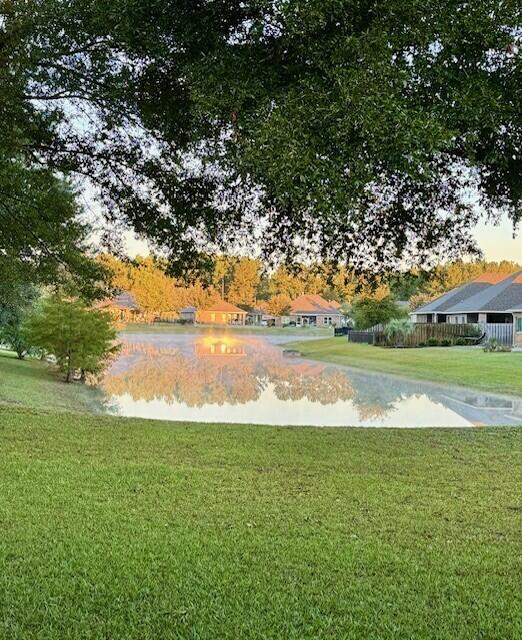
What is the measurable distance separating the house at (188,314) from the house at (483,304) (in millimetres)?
44378

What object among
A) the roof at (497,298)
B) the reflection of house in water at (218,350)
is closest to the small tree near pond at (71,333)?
the reflection of house in water at (218,350)

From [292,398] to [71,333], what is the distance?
8.99 metres

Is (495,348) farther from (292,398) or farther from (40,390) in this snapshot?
(40,390)

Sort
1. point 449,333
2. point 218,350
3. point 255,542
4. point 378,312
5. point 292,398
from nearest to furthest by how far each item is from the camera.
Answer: point 255,542 → point 292,398 → point 449,333 → point 218,350 → point 378,312

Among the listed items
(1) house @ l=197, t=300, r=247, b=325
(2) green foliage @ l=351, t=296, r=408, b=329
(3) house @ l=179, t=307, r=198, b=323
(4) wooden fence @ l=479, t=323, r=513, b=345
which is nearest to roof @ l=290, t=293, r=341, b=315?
(1) house @ l=197, t=300, r=247, b=325

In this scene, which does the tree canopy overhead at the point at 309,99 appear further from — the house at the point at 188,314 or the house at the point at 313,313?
the house at the point at 188,314

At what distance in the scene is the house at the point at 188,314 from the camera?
301 ft

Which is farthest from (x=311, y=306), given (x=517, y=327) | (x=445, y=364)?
(x=445, y=364)

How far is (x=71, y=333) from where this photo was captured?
24.0 meters

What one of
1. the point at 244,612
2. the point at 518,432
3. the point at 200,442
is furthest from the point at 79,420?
the point at 244,612

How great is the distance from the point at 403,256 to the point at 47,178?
6052mm

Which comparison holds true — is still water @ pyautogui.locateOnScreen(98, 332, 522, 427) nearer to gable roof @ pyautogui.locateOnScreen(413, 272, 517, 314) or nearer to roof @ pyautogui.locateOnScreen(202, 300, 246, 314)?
gable roof @ pyautogui.locateOnScreen(413, 272, 517, 314)

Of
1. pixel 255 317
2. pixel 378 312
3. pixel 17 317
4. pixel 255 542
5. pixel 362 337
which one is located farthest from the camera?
→ pixel 255 317

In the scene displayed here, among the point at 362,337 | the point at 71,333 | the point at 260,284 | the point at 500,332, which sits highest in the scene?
the point at 260,284
